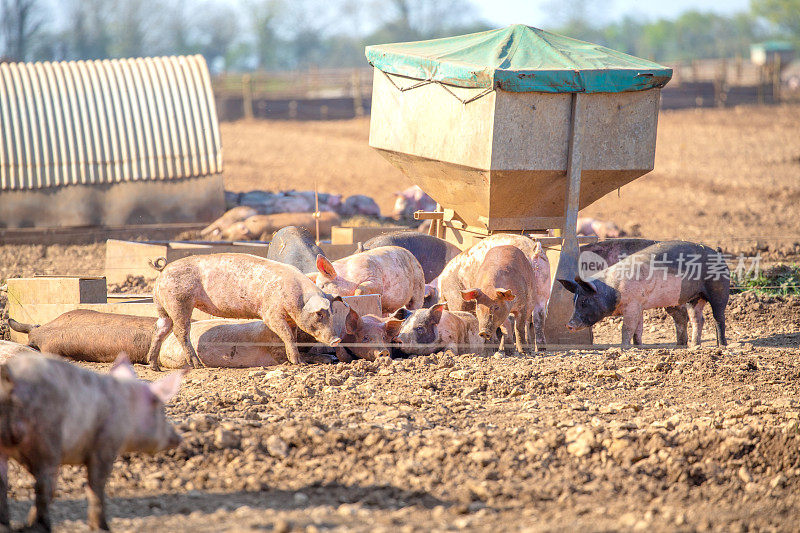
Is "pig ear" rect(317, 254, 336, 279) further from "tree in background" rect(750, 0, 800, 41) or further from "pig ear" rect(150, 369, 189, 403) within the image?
"tree in background" rect(750, 0, 800, 41)

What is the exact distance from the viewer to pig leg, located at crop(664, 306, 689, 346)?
838 centimetres

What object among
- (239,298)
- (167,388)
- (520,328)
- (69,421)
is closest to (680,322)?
(520,328)

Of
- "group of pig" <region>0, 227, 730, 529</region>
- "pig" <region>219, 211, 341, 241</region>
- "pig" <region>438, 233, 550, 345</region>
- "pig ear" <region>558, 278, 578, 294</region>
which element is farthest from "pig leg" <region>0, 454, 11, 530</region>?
"pig" <region>219, 211, 341, 241</region>

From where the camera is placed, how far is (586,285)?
7.84 m

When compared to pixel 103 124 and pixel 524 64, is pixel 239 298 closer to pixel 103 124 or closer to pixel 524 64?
pixel 524 64

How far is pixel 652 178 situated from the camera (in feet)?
68.7

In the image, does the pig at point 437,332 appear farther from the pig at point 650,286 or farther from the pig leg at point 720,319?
the pig leg at point 720,319

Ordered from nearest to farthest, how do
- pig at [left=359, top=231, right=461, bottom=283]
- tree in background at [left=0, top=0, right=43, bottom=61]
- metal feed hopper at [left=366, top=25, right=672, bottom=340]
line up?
metal feed hopper at [left=366, top=25, right=672, bottom=340] → pig at [left=359, top=231, right=461, bottom=283] → tree in background at [left=0, top=0, right=43, bottom=61]

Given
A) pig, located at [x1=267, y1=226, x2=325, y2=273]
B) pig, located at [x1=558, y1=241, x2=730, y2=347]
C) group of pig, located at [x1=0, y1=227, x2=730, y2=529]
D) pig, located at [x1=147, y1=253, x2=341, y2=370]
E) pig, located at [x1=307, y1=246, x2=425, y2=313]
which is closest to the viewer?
pig, located at [x1=147, y1=253, x2=341, y2=370]

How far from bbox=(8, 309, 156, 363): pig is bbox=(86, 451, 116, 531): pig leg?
3.73 m

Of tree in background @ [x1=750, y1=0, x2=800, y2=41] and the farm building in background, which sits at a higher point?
tree in background @ [x1=750, y1=0, x2=800, y2=41]

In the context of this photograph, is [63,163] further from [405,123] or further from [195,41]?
[195,41]

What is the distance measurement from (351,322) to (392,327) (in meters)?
0.41

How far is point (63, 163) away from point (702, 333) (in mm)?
9392
